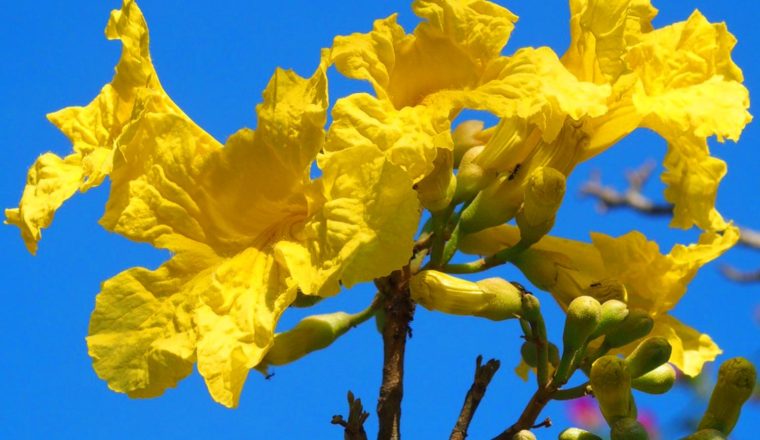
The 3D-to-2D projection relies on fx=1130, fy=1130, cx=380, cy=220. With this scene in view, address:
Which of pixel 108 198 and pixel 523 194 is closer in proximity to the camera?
pixel 108 198

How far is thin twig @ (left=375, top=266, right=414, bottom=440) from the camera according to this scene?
332 cm

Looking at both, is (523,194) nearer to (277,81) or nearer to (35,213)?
(277,81)

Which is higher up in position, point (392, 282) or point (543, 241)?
point (543, 241)

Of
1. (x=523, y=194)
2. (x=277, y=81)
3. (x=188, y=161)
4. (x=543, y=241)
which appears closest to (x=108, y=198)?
(x=188, y=161)

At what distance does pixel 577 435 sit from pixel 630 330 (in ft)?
1.49

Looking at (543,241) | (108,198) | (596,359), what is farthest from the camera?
(543,241)

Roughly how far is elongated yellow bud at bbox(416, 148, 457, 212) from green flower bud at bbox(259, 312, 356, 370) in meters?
0.52

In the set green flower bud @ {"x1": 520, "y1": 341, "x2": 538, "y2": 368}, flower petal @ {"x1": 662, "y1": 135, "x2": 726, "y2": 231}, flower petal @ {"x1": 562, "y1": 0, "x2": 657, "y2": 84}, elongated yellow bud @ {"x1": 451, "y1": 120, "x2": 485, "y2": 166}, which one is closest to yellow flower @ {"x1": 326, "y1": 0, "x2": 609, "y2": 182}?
flower petal @ {"x1": 562, "y1": 0, "x2": 657, "y2": 84}

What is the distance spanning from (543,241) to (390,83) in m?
0.89

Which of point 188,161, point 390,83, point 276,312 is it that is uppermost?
point 390,83

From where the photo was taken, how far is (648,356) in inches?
138

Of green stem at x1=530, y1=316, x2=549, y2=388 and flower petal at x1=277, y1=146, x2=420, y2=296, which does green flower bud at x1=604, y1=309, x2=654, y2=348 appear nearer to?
green stem at x1=530, y1=316, x2=549, y2=388

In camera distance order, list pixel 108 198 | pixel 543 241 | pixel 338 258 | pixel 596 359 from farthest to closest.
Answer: pixel 543 241 → pixel 596 359 → pixel 108 198 → pixel 338 258

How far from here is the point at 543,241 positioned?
4035mm
